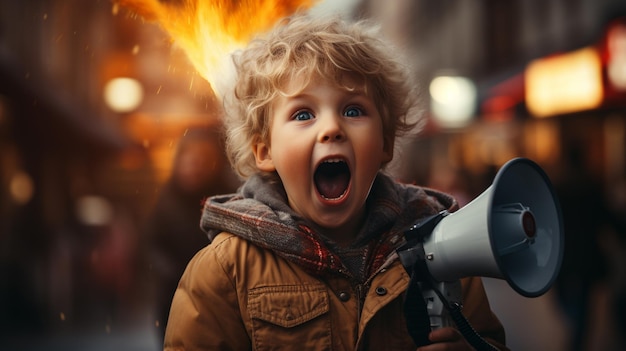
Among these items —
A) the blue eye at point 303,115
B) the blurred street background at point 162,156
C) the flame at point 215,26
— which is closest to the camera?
the blue eye at point 303,115

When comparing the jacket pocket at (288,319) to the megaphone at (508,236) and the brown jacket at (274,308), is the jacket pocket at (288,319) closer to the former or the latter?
the brown jacket at (274,308)

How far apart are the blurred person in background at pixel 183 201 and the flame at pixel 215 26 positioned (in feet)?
4.93

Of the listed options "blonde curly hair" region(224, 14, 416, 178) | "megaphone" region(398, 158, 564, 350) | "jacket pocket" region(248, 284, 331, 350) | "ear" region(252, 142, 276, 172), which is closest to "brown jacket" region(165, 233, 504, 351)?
"jacket pocket" region(248, 284, 331, 350)

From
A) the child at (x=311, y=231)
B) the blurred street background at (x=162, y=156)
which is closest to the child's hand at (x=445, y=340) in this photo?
the child at (x=311, y=231)

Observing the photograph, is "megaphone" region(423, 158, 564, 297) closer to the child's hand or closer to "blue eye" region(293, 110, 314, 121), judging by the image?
the child's hand

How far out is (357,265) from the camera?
180cm

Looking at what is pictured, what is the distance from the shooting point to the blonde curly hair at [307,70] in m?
1.76

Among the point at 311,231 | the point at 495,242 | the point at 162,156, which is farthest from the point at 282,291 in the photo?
the point at 162,156

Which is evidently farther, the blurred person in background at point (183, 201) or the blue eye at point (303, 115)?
the blurred person in background at point (183, 201)

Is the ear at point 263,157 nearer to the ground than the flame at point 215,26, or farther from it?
nearer to the ground

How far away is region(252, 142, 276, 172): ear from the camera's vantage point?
6.08 feet

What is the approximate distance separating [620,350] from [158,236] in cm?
446

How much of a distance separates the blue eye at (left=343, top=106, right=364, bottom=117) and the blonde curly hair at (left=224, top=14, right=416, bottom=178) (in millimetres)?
62

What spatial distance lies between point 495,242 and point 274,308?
0.56 m
